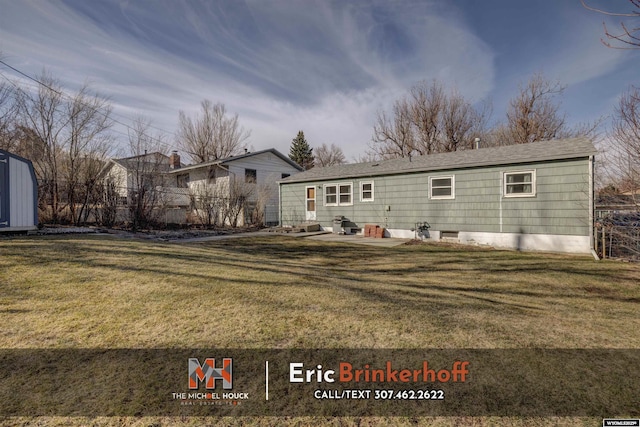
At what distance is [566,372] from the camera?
89.2 inches

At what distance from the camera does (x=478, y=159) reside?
10859 mm

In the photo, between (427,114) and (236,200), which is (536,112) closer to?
(427,114)

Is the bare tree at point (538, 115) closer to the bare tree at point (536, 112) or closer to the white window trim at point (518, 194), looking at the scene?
the bare tree at point (536, 112)

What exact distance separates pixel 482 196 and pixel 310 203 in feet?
27.2

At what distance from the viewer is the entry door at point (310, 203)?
15.6 m

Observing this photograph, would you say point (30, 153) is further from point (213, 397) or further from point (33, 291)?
point (213, 397)

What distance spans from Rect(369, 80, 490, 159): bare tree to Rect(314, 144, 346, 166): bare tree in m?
19.0

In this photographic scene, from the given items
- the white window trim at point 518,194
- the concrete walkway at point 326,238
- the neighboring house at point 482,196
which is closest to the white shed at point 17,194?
the concrete walkway at point 326,238

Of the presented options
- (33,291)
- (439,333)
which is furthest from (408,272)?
(33,291)

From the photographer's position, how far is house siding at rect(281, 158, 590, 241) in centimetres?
898

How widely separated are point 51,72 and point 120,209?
28.4 ft

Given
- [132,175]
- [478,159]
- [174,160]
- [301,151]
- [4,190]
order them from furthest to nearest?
[301,151] < [174,160] < [132,175] < [478,159] < [4,190]

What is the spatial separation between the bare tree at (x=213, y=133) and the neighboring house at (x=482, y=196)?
1925 cm

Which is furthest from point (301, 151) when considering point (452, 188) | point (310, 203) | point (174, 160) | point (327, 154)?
point (452, 188)
